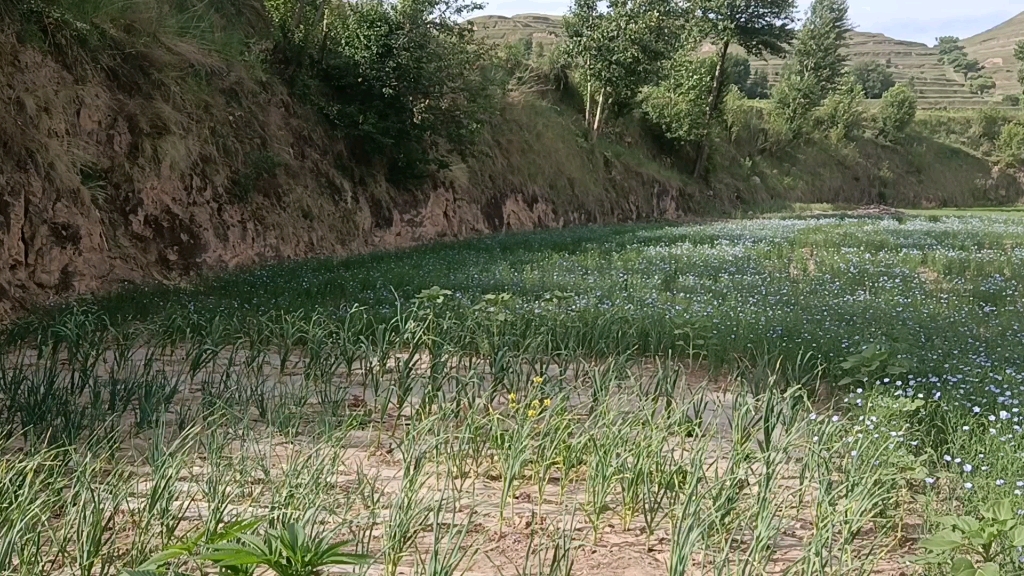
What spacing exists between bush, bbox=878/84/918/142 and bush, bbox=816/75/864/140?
12.3 feet

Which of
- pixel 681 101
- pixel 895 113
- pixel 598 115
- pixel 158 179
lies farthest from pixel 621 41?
pixel 895 113

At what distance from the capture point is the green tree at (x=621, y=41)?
1049 inches

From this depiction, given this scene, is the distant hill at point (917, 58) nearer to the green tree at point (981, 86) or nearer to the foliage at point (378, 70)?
the green tree at point (981, 86)

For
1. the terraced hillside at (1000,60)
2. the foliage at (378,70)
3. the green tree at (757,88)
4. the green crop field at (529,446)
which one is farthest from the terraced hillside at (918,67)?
the green crop field at (529,446)

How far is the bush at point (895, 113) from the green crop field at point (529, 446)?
172 ft

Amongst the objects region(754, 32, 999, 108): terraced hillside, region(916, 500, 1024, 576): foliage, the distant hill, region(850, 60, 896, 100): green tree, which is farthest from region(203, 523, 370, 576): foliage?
region(850, 60, 896, 100): green tree

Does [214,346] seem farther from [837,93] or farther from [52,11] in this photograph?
[837,93]

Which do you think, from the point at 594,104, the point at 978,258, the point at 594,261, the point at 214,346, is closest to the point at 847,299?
the point at 594,261

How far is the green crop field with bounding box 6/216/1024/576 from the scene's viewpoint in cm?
240

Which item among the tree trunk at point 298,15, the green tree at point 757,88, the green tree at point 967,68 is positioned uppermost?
the green tree at point 967,68

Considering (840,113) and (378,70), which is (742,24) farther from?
(378,70)

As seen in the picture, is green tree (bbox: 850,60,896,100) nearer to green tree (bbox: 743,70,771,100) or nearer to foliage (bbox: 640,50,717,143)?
green tree (bbox: 743,70,771,100)

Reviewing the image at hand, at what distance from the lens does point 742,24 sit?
3347cm

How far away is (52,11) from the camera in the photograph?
921 centimetres
